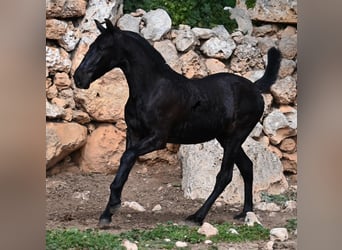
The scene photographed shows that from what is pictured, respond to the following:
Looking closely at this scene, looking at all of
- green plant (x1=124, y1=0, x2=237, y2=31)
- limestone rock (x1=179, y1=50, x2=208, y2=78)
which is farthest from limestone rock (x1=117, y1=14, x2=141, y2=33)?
limestone rock (x1=179, y1=50, x2=208, y2=78)

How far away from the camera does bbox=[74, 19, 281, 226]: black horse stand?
438cm

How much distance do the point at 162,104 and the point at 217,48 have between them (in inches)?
104

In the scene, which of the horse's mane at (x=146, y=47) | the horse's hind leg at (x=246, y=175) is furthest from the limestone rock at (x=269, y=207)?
the horse's mane at (x=146, y=47)

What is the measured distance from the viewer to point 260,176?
6.25 meters

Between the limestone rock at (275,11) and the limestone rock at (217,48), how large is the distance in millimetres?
614

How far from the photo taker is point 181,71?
6789 mm

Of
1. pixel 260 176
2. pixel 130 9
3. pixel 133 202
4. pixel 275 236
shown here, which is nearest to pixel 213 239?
pixel 275 236

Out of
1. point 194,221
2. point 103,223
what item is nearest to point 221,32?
point 194,221

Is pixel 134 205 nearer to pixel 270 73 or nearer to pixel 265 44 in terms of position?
pixel 270 73

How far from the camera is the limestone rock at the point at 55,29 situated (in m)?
6.44

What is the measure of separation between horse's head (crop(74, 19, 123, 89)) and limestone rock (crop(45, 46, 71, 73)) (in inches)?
81.1

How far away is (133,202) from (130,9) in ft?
7.72

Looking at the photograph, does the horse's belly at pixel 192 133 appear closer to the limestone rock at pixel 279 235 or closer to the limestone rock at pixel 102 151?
Result: the limestone rock at pixel 279 235
